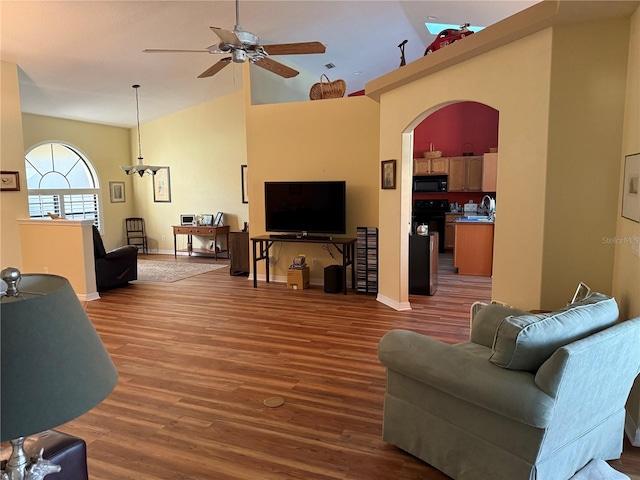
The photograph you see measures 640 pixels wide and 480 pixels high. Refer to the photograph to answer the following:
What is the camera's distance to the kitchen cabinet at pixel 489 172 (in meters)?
A: 8.79

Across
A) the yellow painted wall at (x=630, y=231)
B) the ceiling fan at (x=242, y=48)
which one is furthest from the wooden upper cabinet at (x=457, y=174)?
the yellow painted wall at (x=630, y=231)

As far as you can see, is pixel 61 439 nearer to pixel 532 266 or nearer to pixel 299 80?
pixel 532 266

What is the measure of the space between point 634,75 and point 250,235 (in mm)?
5507

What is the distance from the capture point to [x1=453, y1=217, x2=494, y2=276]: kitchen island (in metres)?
7.34

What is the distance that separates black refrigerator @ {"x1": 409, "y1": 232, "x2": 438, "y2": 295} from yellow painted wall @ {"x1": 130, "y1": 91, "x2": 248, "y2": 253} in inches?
166

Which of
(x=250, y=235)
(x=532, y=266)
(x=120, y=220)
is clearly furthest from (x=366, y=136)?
(x=120, y=220)

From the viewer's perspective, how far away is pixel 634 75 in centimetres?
275

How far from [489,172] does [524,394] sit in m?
7.72

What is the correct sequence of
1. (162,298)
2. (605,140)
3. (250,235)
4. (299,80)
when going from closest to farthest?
(605,140)
(162,298)
(250,235)
(299,80)

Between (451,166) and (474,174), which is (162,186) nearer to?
(451,166)

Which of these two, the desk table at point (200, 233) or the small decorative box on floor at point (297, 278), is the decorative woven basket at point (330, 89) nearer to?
the small decorative box on floor at point (297, 278)

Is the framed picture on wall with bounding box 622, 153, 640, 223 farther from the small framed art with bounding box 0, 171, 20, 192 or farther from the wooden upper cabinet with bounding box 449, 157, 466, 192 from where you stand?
the small framed art with bounding box 0, 171, 20, 192

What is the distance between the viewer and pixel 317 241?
6.17m

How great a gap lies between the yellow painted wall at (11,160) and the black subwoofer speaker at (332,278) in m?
4.46
